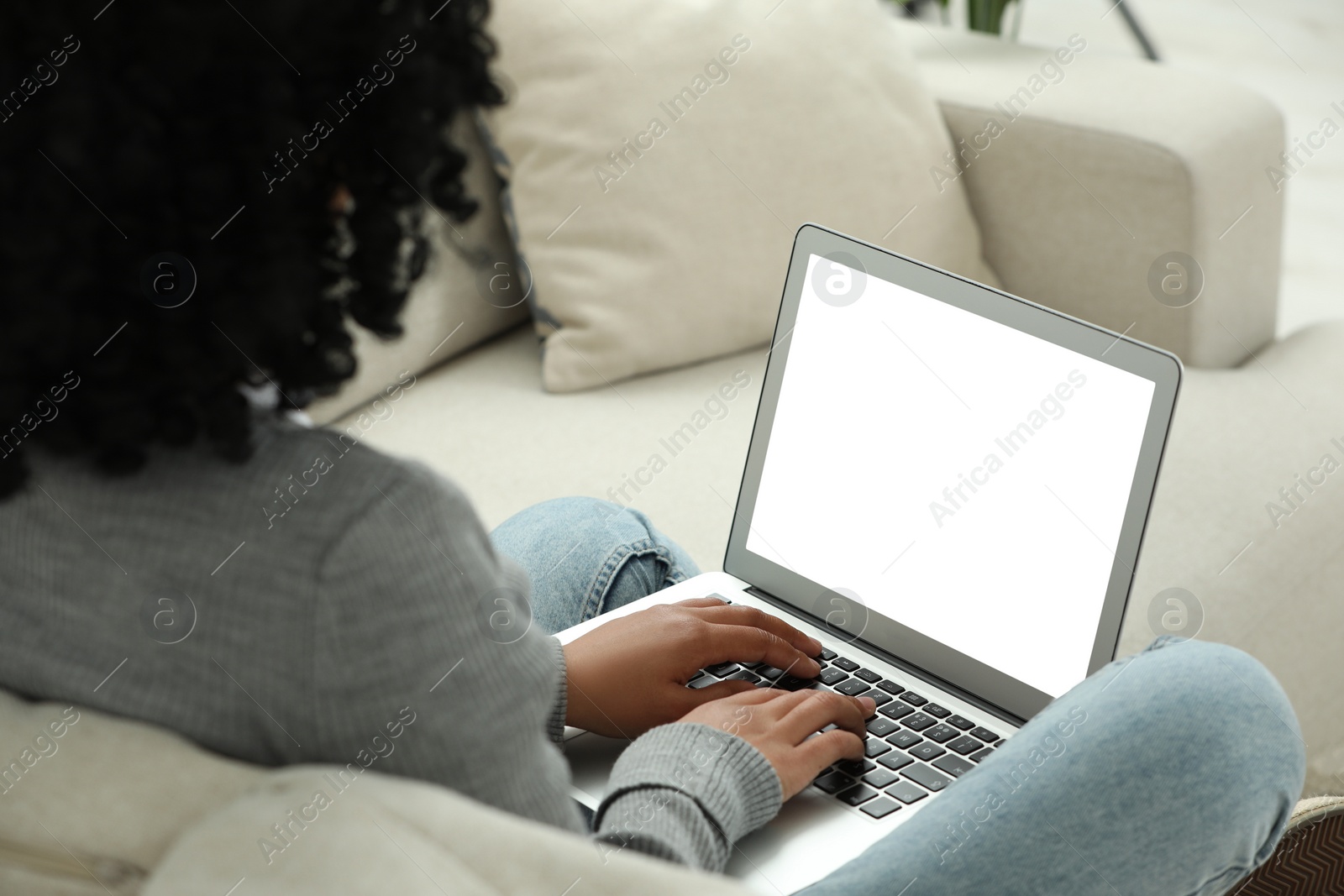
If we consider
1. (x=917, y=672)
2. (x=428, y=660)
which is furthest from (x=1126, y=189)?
(x=428, y=660)

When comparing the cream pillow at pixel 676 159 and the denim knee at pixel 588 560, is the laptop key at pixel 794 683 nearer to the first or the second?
the denim knee at pixel 588 560

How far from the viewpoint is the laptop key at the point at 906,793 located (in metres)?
0.74

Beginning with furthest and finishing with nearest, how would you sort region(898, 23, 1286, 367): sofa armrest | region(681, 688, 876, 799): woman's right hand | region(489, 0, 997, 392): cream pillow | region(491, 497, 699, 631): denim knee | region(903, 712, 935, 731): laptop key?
1. region(898, 23, 1286, 367): sofa armrest
2. region(489, 0, 997, 392): cream pillow
3. region(491, 497, 699, 631): denim knee
4. region(903, 712, 935, 731): laptop key
5. region(681, 688, 876, 799): woman's right hand

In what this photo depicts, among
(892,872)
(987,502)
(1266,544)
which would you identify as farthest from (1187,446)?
(892,872)

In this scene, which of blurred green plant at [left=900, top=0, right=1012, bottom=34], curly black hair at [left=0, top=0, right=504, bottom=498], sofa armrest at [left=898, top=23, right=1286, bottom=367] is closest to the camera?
curly black hair at [left=0, top=0, right=504, bottom=498]

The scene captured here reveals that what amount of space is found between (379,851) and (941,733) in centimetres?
45

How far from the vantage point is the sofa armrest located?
1.44m

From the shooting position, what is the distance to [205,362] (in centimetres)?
Answer: 47

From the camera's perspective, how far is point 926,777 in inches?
29.7

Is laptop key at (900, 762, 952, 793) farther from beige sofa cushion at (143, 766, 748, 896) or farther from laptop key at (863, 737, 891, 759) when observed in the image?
beige sofa cushion at (143, 766, 748, 896)

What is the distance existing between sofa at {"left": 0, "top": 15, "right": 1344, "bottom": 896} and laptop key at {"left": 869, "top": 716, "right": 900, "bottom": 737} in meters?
0.39

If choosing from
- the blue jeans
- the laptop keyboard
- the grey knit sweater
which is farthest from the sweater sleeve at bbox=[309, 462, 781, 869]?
the laptop keyboard

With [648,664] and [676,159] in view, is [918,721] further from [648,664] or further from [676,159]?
[676,159]

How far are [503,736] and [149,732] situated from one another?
133 millimetres
